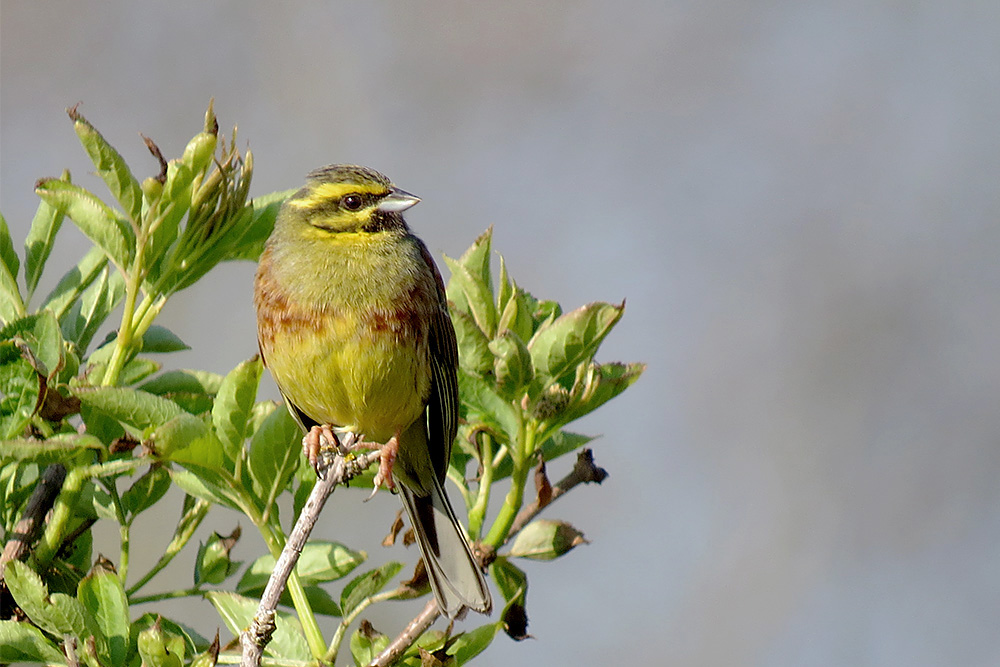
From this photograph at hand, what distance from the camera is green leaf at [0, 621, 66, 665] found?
5.97 feet

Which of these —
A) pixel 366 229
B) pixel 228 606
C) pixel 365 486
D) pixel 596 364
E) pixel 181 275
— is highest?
pixel 366 229

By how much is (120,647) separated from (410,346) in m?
1.11

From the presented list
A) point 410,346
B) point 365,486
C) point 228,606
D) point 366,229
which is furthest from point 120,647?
point 366,229

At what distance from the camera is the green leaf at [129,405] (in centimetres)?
176

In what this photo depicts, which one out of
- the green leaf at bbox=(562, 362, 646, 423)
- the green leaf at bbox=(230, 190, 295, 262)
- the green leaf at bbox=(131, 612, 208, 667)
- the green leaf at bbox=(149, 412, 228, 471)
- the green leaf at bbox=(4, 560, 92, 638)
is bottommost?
the green leaf at bbox=(4, 560, 92, 638)

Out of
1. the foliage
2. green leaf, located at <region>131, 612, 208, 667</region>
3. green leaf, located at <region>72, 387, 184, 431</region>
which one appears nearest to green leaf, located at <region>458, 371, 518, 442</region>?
the foliage

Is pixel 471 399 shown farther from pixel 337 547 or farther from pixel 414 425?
pixel 414 425

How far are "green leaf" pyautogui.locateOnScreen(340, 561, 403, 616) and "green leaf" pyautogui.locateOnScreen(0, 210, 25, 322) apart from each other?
2.94 ft

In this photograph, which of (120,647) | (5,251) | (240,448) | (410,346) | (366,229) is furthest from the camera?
(366,229)

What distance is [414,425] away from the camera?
9.53ft

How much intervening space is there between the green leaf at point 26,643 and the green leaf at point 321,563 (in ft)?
1.38

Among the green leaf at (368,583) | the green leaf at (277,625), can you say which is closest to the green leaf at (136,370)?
the green leaf at (277,625)

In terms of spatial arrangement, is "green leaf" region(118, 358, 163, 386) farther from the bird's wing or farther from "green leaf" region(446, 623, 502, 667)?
"green leaf" region(446, 623, 502, 667)

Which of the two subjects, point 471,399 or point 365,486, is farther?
point 365,486
